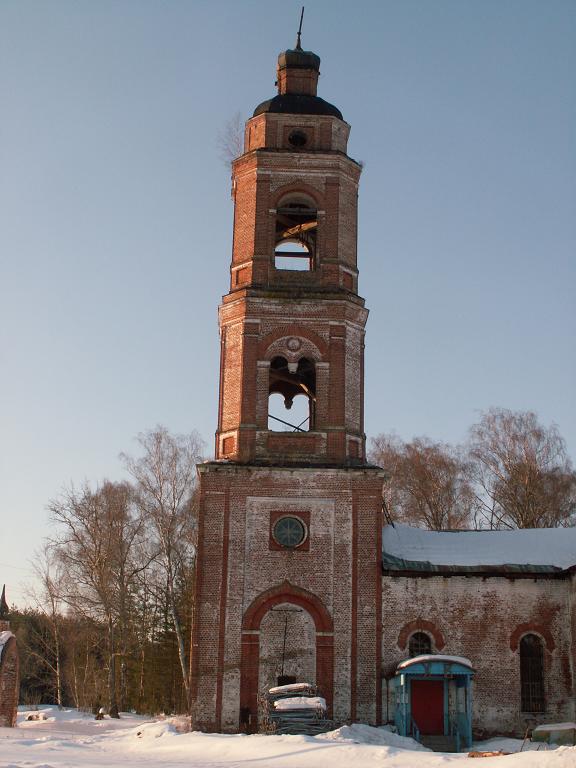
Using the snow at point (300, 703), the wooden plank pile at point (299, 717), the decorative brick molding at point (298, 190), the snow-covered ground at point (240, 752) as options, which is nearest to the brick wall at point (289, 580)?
the snow-covered ground at point (240, 752)

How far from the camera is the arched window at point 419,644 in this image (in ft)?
74.5

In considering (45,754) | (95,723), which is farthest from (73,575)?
(45,754)

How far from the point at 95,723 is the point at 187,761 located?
1499cm

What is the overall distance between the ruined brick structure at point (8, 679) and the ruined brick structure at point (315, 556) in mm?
6843

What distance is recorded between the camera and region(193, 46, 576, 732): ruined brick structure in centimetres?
2208

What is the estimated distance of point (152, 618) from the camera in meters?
41.3

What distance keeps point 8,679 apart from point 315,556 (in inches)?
376

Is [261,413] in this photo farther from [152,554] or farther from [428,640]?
[152,554]

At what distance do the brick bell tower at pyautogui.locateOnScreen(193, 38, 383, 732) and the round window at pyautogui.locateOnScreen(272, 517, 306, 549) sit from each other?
28mm

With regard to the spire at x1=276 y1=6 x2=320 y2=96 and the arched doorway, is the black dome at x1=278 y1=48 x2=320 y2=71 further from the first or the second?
the arched doorway

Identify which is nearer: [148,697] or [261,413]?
[261,413]

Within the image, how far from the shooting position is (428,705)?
72.5 ft

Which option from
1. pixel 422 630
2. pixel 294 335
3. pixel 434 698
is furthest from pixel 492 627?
pixel 294 335

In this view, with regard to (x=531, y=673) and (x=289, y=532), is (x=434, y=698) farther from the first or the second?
(x=289, y=532)
